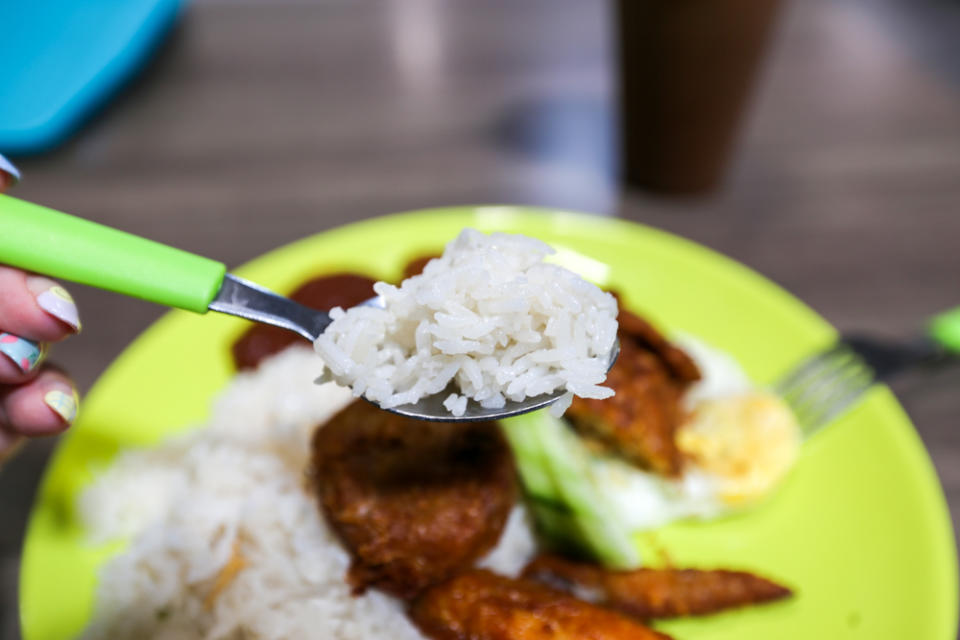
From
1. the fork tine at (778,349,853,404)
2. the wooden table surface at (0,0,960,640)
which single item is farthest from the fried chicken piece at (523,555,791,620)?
the wooden table surface at (0,0,960,640)

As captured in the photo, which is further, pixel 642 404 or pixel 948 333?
pixel 948 333

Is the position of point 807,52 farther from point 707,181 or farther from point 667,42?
point 667,42

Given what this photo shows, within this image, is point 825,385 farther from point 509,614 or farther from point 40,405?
point 40,405

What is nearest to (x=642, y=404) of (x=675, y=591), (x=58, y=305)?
(x=675, y=591)

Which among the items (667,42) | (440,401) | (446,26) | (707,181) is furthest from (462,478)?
(446,26)

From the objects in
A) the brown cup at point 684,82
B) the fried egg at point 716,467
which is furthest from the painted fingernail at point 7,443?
the brown cup at point 684,82

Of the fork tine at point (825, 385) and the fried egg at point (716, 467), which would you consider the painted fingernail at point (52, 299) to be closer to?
the fried egg at point (716, 467)
